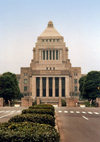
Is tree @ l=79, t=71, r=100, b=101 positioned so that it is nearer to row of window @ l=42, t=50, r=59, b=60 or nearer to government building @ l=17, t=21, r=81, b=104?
government building @ l=17, t=21, r=81, b=104

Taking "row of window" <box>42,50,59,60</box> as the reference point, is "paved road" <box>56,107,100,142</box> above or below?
below

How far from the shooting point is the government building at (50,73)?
122 meters

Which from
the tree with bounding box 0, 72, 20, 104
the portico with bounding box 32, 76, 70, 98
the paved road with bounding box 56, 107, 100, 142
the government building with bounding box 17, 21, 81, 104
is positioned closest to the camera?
the paved road with bounding box 56, 107, 100, 142

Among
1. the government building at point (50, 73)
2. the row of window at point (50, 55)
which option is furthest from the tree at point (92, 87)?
the row of window at point (50, 55)

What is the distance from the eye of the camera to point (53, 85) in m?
122

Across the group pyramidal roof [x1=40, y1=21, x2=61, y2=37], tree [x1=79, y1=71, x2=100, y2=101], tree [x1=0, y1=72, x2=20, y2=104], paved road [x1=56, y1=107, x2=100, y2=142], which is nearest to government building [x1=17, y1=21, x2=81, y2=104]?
pyramidal roof [x1=40, y1=21, x2=61, y2=37]

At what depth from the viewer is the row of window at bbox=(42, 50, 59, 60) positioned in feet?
433

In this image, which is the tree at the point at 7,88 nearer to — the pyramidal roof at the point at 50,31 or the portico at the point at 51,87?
the portico at the point at 51,87

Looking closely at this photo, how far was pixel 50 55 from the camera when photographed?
13238cm

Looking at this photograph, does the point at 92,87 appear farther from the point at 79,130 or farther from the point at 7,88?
the point at 79,130

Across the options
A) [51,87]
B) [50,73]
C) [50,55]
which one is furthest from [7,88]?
[50,55]

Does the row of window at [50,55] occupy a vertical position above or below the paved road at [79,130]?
above

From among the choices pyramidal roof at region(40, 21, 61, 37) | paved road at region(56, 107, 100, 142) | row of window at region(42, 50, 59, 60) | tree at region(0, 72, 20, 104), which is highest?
pyramidal roof at region(40, 21, 61, 37)

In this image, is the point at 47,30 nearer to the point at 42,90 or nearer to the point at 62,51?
the point at 62,51
